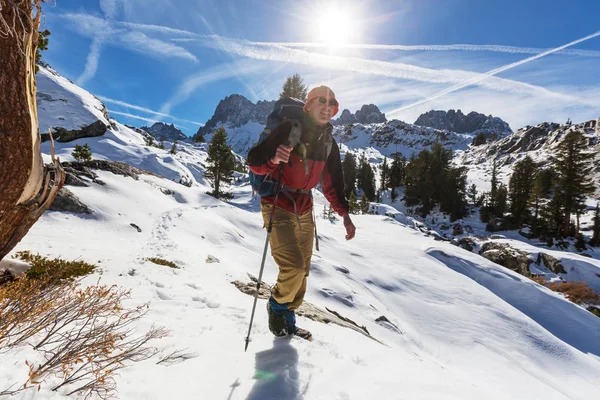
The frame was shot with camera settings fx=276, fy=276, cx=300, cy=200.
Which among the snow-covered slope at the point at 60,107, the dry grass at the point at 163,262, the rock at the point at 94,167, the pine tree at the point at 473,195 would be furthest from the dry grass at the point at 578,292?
the snow-covered slope at the point at 60,107

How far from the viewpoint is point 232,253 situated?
1085cm

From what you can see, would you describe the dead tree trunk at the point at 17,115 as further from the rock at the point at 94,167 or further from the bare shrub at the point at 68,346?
the rock at the point at 94,167

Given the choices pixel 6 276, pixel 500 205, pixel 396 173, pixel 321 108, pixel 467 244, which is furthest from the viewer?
pixel 396 173

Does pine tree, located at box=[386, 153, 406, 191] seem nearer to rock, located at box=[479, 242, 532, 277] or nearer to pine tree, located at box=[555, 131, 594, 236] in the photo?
pine tree, located at box=[555, 131, 594, 236]

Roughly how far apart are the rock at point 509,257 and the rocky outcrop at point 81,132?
65340 mm

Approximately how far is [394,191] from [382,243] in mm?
61560

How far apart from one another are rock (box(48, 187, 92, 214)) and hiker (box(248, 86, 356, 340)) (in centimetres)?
1012

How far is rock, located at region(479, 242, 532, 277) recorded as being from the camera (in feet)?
80.9

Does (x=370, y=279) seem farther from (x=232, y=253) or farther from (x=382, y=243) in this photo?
(x=382, y=243)

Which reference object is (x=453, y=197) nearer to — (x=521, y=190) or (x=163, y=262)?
(x=521, y=190)

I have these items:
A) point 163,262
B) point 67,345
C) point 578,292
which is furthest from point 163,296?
point 578,292

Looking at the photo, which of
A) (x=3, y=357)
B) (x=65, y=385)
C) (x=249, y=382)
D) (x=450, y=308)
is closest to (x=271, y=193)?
(x=249, y=382)

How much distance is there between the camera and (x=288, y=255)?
10.7 feet

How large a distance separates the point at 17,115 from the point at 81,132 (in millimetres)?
66077
